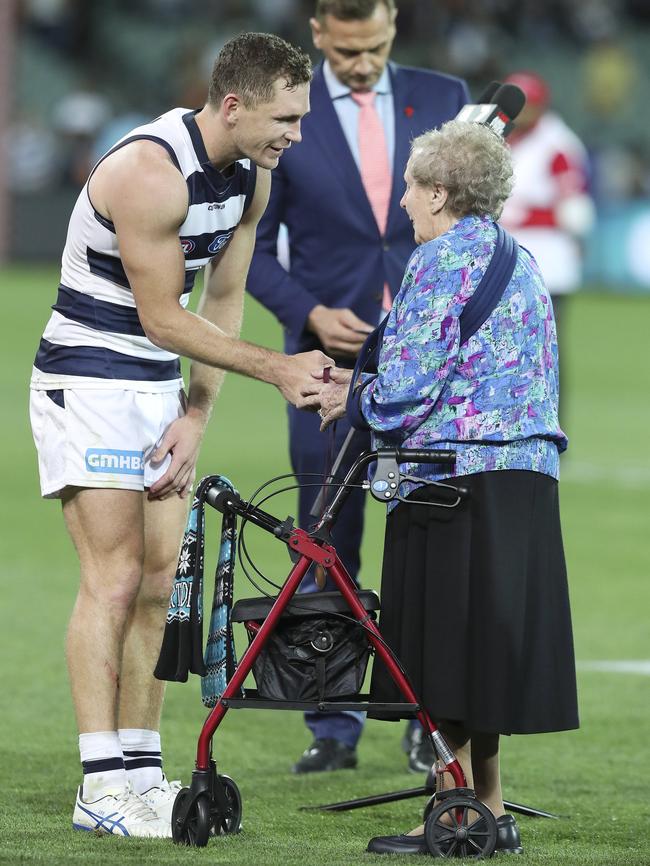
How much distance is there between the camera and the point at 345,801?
5.23 metres

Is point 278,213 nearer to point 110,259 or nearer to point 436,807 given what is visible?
point 110,259

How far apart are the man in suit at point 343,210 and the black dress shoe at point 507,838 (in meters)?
1.21

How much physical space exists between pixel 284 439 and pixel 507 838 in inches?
348

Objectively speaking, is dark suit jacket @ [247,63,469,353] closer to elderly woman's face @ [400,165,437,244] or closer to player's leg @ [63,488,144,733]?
player's leg @ [63,488,144,733]

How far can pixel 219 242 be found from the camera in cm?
492

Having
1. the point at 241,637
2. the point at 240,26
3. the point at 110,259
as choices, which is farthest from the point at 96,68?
→ the point at 110,259

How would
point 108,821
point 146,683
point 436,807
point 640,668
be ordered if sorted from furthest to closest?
1. point 640,668
2. point 146,683
3. point 108,821
4. point 436,807

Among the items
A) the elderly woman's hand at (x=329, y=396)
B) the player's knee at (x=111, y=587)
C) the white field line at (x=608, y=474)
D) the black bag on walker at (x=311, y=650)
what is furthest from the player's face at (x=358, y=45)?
the white field line at (x=608, y=474)

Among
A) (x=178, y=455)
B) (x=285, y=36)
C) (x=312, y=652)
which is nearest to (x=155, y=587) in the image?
(x=178, y=455)

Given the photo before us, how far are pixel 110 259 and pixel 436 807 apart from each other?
171 cm

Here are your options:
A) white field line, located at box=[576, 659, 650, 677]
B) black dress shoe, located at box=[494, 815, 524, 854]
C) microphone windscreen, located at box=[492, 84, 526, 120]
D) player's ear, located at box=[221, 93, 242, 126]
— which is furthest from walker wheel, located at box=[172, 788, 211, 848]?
white field line, located at box=[576, 659, 650, 677]

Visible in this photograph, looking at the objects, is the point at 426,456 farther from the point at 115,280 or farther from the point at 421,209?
the point at 115,280

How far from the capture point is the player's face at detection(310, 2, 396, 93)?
577cm

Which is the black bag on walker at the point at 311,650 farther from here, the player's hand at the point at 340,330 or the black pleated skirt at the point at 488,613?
the player's hand at the point at 340,330
